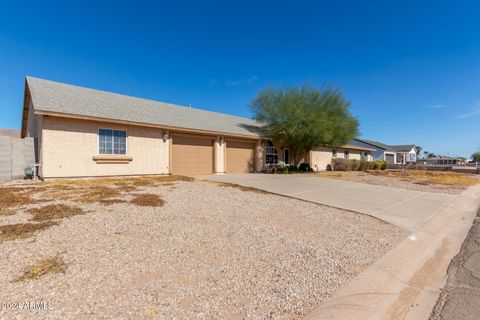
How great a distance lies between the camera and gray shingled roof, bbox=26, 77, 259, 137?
1089 centimetres

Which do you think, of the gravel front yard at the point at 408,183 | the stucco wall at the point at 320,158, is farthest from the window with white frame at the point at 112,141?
the stucco wall at the point at 320,158

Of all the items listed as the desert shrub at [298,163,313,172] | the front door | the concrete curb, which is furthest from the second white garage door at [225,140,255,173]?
the concrete curb

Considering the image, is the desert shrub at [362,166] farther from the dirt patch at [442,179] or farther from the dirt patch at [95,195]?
the dirt patch at [95,195]

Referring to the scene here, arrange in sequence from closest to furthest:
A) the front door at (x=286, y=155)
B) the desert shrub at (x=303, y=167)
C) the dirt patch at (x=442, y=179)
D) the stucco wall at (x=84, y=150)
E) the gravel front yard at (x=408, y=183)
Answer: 1. the stucco wall at (x=84, y=150)
2. the gravel front yard at (x=408, y=183)
3. the dirt patch at (x=442, y=179)
4. the desert shrub at (x=303, y=167)
5. the front door at (x=286, y=155)

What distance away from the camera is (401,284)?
3.06m

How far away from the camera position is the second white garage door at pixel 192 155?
1445 cm

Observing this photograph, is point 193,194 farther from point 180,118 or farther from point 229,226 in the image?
point 180,118

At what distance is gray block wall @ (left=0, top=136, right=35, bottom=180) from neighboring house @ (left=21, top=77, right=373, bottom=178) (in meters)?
0.41

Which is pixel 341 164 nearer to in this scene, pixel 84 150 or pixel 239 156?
pixel 239 156

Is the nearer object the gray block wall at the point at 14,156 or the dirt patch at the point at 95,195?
the dirt patch at the point at 95,195

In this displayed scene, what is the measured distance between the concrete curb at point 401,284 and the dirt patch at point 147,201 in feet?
16.0

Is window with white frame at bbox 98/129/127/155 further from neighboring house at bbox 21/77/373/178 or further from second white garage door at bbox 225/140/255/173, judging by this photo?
second white garage door at bbox 225/140/255/173

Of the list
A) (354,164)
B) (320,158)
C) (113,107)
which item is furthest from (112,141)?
(354,164)

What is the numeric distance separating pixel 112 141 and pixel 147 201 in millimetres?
6915
